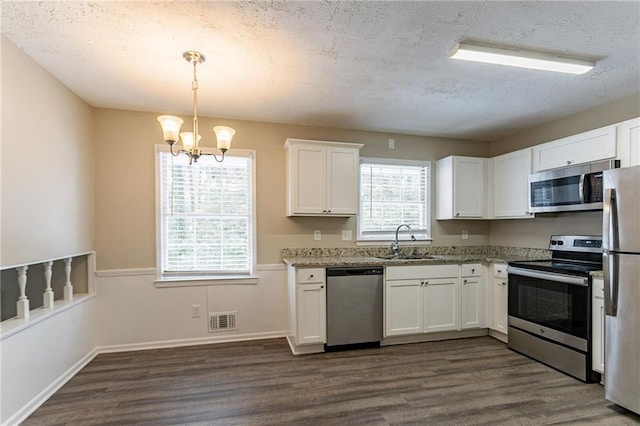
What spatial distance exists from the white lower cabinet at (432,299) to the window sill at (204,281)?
62.5 inches

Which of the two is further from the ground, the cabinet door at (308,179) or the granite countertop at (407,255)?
the cabinet door at (308,179)

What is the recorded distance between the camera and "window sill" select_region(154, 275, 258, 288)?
137 inches

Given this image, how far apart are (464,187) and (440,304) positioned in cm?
Result: 155

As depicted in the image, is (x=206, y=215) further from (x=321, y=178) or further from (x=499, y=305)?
(x=499, y=305)

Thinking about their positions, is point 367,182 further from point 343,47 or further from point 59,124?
point 59,124

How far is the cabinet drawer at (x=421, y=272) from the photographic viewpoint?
3502 millimetres

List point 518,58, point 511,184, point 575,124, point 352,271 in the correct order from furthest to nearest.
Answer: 1. point 511,184
2. point 575,124
3. point 352,271
4. point 518,58

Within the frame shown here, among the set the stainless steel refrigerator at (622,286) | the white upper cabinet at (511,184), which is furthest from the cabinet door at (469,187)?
the stainless steel refrigerator at (622,286)

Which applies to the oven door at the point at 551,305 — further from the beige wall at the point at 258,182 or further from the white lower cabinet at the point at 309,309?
the white lower cabinet at the point at 309,309

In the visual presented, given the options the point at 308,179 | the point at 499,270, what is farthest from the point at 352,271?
the point at 499,270

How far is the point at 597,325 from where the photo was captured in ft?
8.69

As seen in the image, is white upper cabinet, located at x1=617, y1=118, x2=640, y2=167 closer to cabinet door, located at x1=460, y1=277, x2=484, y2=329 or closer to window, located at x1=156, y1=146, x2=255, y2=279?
cabinet door, located at x1=460, y1=277, x2=484, y2=329

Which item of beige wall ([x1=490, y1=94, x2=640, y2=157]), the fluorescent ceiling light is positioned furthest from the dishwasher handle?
beige wall ([x1=490, y1=94, x2=640, y2=157])

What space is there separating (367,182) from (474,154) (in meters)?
1.69
